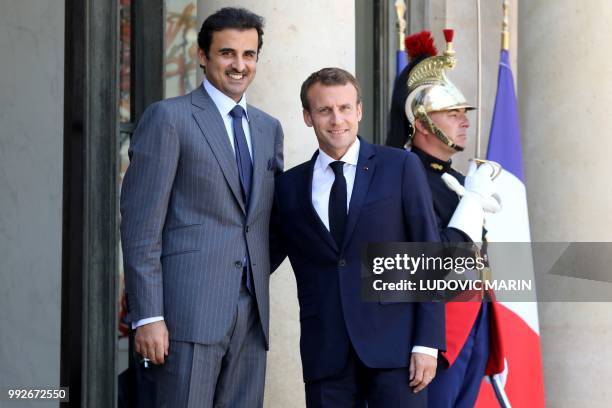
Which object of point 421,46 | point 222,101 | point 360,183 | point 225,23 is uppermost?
→ point 421,46

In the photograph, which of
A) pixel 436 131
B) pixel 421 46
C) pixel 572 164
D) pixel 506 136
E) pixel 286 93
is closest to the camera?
pixel 436 131

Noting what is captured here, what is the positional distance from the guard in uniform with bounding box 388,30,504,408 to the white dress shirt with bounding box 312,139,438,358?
0.67 meters

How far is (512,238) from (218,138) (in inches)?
86.4

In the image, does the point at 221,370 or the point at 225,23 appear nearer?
the point at 221,370

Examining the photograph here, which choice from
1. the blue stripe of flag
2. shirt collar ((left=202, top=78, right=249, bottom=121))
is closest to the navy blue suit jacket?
shirt collar ((left=202, top=78, right=249, bottom=121))

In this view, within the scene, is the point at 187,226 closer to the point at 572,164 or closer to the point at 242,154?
the point at 242,154

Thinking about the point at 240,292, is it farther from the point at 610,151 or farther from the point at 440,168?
the point at 610,151

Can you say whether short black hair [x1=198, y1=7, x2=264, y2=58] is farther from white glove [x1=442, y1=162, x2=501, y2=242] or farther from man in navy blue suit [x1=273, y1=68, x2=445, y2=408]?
white glove [x1=442, y1=162, x2=501, y2=242]

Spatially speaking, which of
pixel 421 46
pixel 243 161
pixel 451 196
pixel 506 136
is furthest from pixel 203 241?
pixel 506 136

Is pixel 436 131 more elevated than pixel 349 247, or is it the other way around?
pixel 436 131

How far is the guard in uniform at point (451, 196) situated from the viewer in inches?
167

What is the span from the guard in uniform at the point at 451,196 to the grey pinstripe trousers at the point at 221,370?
2.63 feet

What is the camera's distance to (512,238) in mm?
5344

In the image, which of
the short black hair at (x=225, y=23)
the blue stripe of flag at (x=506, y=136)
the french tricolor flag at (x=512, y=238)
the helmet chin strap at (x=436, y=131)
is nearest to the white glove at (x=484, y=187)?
the helmet chin strap at (x=436, y=131)
